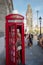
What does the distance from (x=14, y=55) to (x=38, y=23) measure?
1.99 meters

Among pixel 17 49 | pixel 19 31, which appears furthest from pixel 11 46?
pixel 19 31

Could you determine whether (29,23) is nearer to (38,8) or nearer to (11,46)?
(38,8)

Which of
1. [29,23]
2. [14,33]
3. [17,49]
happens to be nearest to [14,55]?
[17,49]

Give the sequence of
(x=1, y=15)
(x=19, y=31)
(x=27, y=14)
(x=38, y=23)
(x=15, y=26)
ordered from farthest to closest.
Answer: (x=1, y=15), (x=38, y=23), (x=27, y=14), (x=19, y=31), (x=15, y=26)

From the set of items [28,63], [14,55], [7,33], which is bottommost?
[28,63]

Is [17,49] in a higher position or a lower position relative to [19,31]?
lower

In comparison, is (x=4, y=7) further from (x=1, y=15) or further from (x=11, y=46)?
(x=11, y=46)

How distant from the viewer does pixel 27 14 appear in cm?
477

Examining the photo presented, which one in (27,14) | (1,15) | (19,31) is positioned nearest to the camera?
(19,31)

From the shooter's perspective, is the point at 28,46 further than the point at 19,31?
Yes

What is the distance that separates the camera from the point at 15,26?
3215 millimetres

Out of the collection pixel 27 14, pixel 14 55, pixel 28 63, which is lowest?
pixel 28 63

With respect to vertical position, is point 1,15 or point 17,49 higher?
point 1,15

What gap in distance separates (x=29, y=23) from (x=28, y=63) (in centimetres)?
146
